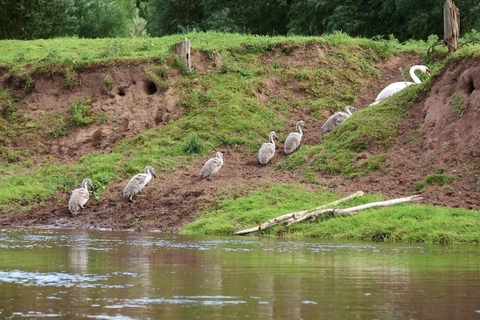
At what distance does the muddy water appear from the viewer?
10031mm

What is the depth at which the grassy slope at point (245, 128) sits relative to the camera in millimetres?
19156

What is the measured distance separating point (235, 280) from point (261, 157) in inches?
490

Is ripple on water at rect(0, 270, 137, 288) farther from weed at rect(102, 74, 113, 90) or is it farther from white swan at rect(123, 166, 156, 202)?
weed at rect(102, 74, 113, 90)

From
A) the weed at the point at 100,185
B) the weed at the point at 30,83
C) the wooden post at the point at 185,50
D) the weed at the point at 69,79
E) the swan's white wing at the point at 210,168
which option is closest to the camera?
the swan's white wing at the point at 210,168

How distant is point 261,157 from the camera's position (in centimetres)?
2467

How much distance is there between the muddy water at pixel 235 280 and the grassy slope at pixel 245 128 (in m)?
1.65

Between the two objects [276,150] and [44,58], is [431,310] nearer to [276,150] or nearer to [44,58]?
[276,150]

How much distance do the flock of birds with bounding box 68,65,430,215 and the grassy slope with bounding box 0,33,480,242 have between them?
48cm

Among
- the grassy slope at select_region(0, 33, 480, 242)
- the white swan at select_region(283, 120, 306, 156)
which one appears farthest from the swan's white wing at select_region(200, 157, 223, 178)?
the white swan at select_region(283, 120, 306, 156)

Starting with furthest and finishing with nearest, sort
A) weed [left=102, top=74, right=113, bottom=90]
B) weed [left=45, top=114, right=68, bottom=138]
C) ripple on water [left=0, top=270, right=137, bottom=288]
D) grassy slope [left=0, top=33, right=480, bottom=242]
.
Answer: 1. weed [left=102, top=74, right=113, bottom=90]
2. weed [left=45, top=114, right=68, bottom=138]
3. grassy slope [left=0, top=33, right=480, bottom=242]
4. ripple on water [left=0, top=270, right=137, bottom=288]

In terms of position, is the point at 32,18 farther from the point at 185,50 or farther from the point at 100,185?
the point at 100,185

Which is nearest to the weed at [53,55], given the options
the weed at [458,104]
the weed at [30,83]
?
the weed at [30,83]

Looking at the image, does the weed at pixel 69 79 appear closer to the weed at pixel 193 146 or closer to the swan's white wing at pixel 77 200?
the weed at pixel 193 146

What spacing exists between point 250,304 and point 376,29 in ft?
111
